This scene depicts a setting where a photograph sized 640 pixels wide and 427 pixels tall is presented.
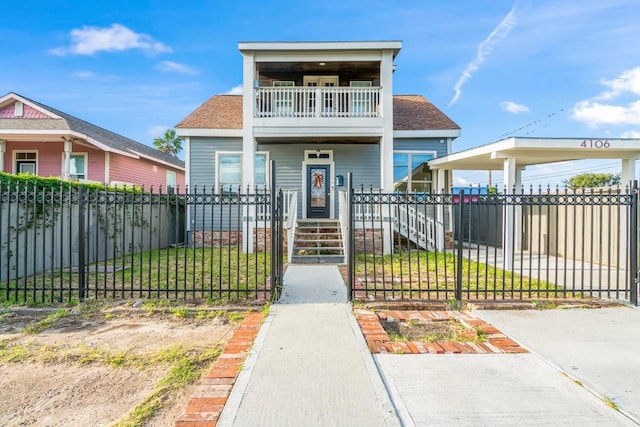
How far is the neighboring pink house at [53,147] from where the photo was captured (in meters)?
14.1

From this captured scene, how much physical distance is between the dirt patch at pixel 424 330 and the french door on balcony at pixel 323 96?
28.2 feet

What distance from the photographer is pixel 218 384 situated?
3.02m

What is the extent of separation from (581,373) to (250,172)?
32.7 ft

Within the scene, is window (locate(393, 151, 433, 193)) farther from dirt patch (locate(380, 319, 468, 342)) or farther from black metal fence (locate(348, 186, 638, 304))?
dirt patch (locate(380, 319, 468, 342))

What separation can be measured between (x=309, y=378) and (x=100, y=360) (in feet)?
7.51

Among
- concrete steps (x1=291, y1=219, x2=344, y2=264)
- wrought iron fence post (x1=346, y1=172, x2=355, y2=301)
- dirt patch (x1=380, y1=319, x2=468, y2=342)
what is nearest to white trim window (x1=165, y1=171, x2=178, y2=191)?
concrete steps (x1=291, y1=219, x2=344, y2=264)

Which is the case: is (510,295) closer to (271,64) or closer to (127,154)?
(271,64)

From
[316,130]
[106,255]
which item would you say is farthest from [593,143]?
[106,255]

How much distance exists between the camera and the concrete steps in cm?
959

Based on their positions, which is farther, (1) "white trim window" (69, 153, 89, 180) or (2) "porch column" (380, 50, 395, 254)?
(1) "white trim window" (69, 153, 89, 180)

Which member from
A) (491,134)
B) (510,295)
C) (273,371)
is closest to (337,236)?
(510,295)

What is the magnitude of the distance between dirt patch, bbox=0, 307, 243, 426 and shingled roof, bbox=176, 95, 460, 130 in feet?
32.7

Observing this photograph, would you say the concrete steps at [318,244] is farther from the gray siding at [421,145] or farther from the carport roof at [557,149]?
the carport roof at [557,149]

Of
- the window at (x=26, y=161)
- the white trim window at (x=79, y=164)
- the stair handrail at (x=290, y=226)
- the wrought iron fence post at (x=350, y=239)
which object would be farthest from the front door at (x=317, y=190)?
the window at (x=26, y=161)
